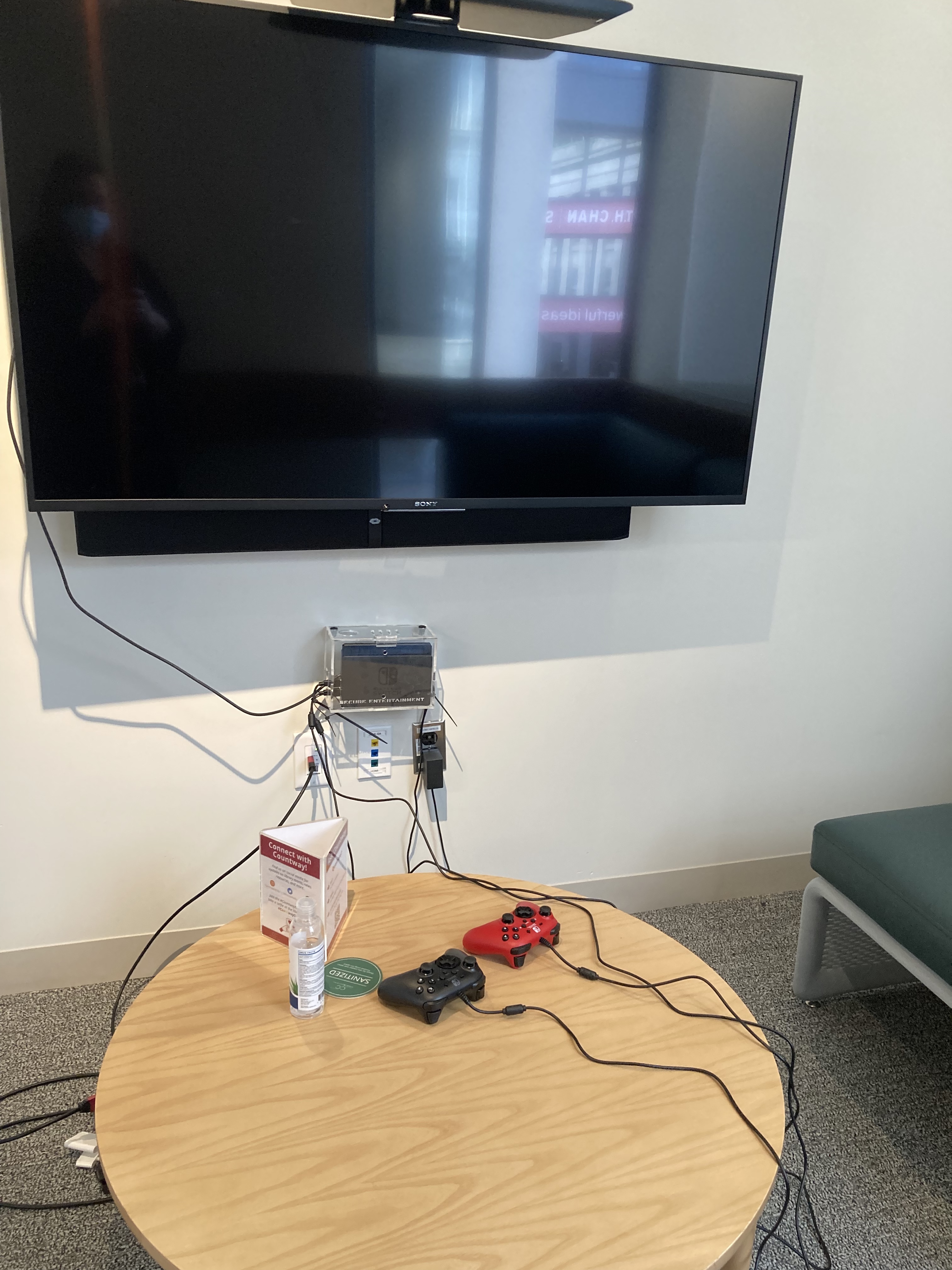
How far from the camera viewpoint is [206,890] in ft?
6.39

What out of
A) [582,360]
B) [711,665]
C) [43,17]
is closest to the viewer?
[43,17]

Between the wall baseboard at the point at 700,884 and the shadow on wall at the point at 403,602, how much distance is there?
0.61 m

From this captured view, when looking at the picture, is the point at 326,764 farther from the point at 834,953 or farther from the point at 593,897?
the point at 834,953

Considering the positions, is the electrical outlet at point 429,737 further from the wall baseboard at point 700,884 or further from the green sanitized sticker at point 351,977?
the green sanitized sticker at point 351,977

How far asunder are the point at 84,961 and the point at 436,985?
1050mm

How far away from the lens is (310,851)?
1369mm

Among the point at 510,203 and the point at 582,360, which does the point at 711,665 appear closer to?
the point at 582,360

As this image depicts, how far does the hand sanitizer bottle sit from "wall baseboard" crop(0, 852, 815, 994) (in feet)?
2.62

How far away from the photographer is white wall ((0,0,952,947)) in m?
1.79

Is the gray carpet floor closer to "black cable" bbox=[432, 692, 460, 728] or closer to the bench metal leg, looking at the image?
the bench metal leg

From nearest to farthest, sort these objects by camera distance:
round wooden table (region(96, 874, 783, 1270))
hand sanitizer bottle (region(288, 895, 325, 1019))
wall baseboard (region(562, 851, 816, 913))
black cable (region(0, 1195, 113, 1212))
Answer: round wooden table (region(96, 874, 783, 1270))
hand sanitizer bottle (region(288, 895, 325, 1019))
black cable (region(0, 1195, 113, 1212))
wall baseboard (region(562, 851, 816, 913))

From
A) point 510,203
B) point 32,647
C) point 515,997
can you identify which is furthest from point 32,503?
point 515,997

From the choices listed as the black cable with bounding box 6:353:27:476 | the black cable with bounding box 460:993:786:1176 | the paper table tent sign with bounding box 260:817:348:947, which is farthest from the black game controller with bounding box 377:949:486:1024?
the black cable with bounding box 6:353:27:476

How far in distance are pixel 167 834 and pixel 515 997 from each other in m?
0.94
